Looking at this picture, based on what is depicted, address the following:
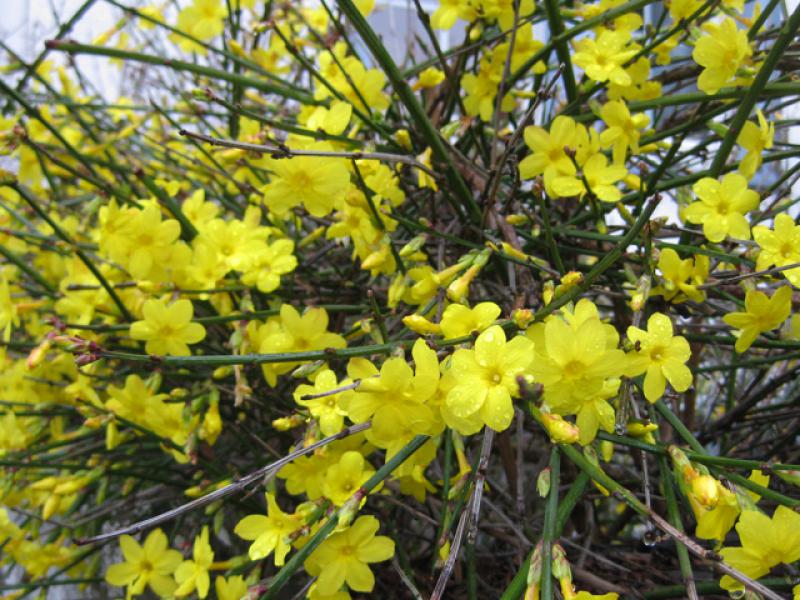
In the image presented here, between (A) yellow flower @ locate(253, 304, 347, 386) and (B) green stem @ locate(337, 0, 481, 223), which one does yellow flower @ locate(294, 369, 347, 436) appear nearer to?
(A) yellow flower @ locate(253, 304, 347, 386)

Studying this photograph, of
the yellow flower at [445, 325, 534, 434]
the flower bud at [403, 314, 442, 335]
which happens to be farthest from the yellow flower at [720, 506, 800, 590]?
the flower bud at [403, 314, 442, 335]

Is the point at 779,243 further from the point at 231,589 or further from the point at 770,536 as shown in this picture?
the point at 231,589

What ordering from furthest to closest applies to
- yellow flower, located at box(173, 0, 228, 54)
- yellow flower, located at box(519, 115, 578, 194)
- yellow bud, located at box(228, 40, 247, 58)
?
yellow flower, located at box(173, 0, 228, 54) → yellow bud, located at box(228, 40, 247, 58) → yellow flower, located at box(519, 115, 578, 194)

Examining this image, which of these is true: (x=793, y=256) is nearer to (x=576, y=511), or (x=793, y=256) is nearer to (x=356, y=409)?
(x=356, y=409)

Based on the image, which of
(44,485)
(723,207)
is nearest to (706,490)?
(723,207)

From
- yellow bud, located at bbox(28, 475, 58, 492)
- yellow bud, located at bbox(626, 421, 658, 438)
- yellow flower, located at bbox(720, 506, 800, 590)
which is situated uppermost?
yellow bud, located at bbox(626, 421, 658, 438)

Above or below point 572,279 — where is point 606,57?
above
